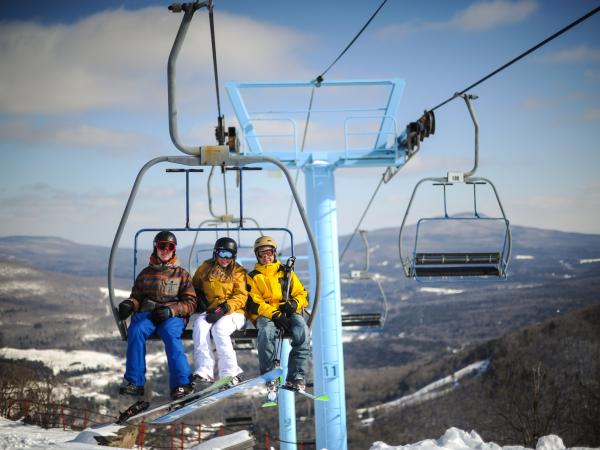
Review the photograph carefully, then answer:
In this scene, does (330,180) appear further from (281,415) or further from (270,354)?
(270,354)

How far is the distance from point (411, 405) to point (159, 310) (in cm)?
11556

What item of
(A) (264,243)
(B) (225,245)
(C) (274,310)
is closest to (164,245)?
(B) (225,245)

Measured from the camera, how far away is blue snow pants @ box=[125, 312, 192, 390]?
19.1ft

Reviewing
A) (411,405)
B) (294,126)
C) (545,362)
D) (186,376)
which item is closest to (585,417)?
(545,362)

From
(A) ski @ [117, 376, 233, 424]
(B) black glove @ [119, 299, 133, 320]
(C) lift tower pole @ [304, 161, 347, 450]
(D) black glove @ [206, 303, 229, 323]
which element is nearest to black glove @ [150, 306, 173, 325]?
(B) black glove @ [119, 299, 133, 320]

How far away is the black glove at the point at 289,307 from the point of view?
639 centimetres

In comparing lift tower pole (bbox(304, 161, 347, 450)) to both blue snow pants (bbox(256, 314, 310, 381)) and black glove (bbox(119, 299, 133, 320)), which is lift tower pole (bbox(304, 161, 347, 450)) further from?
black glove (bbox(119, 299, 133, 320))

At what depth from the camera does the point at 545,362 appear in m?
105

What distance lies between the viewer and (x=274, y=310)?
647 cm

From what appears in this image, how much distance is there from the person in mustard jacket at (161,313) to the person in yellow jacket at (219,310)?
162mm

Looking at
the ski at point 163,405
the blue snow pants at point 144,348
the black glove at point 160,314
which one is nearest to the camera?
the ski at point 163,405

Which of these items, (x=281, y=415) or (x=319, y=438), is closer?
(x=319, y=438)

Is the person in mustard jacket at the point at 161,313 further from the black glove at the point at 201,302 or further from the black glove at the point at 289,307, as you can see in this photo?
the black glove at the point at 289,307

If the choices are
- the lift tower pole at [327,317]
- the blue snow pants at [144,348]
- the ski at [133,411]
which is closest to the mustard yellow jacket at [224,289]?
the blue snow pants at [144,348]
